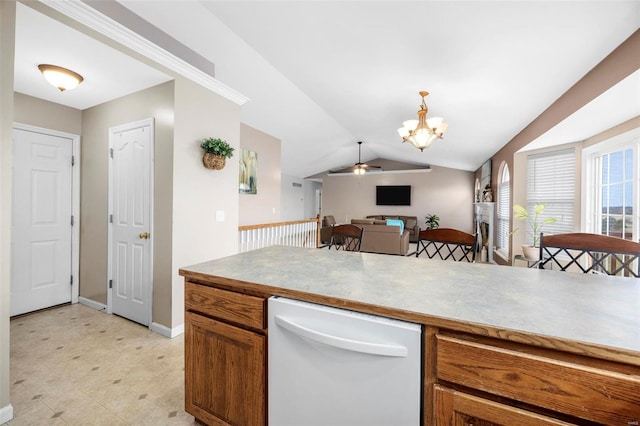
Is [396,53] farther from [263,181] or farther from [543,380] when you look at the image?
[263,181]

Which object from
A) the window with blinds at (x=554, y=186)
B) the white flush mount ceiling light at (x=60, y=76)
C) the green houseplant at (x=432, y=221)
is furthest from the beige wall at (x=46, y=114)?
the green houseplant at (x=432, y=221)

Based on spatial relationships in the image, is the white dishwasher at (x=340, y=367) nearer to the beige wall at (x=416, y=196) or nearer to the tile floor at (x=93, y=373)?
the tile floor at (x=93, y=373)

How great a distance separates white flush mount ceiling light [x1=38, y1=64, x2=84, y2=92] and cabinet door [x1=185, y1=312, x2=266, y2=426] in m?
2.39

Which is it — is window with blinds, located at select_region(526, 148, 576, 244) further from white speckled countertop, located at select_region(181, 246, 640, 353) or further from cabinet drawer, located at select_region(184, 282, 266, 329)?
cabinet drawer, located at select_region(184, 282, 266, 329)

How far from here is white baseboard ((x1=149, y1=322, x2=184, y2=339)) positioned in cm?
250

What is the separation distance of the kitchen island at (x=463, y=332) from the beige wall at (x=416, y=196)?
845 cm

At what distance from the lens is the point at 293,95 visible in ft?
13.7

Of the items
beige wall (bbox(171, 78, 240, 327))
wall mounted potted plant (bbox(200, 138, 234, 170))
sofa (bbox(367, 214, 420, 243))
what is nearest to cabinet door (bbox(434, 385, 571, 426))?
beige wall (bbox(171, 78, 240, 327))

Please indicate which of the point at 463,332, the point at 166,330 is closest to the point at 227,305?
the point at 463,332

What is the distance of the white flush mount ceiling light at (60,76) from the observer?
7.18 ft

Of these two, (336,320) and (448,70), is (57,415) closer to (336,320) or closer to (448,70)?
(336,320)

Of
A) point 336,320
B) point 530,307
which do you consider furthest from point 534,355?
point 336,320

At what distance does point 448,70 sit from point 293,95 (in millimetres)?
2411

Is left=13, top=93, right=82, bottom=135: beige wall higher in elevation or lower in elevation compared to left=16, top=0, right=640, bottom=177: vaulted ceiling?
lower
